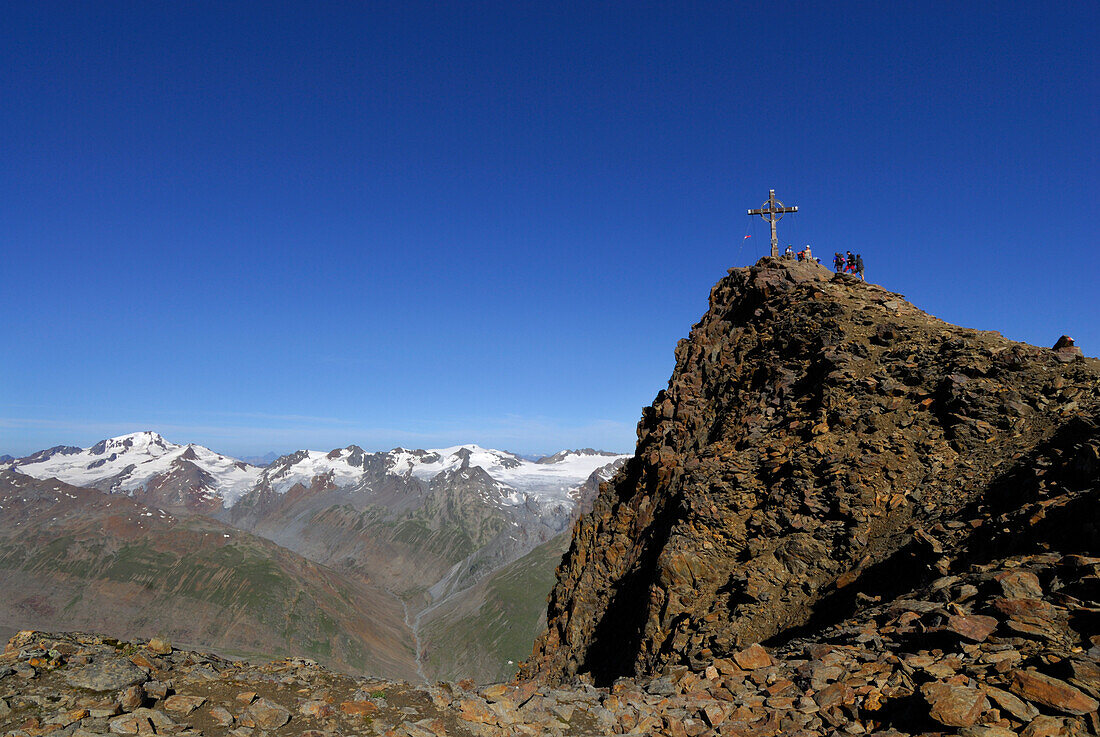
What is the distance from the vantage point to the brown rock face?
1766 centimetres

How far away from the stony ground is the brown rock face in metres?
1.01

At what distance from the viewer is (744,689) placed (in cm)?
1343

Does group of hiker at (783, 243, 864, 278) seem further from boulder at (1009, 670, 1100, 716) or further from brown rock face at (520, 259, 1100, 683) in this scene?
boulder at (1009, 670, 1100, 716)

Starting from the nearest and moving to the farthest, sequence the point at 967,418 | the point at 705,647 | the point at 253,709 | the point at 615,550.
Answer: the point at 253,709
the point at 705,647
the point at 967,418
the point at 615,550

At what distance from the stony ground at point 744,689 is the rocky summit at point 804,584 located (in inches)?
2.2

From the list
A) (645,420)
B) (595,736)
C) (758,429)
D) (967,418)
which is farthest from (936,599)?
(645,420)

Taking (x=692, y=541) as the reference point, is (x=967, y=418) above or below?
above

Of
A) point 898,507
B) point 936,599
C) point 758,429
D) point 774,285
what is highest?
point 774,285

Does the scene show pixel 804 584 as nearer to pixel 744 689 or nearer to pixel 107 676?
pixel 744 689

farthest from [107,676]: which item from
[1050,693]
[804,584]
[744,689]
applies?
[804,584]

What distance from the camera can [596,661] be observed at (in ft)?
95.0

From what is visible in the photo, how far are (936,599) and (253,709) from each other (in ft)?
55.9

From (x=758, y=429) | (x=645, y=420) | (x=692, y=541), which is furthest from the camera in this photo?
(x=645, y=420)

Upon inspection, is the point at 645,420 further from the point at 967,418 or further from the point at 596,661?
the point at 967,418
